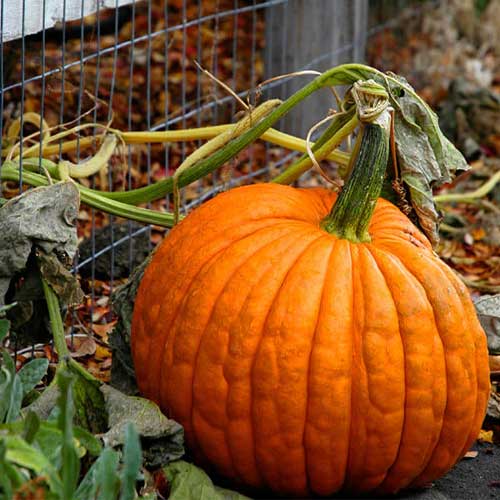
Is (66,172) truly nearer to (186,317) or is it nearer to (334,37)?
(186,317)

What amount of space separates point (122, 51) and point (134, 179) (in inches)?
72.1

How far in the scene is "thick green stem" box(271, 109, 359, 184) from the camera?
3029 mm

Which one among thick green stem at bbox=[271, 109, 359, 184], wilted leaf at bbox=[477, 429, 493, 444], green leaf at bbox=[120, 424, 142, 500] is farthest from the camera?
wilted leaf at bbox=[477, 429, 493, 444]

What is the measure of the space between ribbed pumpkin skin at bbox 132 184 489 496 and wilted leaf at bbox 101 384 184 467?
0.06 metres

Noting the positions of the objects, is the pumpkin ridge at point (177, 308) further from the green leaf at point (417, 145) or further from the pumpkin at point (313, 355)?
the green leaf at point (417, 145)

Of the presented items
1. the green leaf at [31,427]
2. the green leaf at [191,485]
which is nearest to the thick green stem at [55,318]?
the green leaf at [191,485]

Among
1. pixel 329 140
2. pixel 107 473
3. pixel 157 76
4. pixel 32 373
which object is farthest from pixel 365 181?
pixel 157 76

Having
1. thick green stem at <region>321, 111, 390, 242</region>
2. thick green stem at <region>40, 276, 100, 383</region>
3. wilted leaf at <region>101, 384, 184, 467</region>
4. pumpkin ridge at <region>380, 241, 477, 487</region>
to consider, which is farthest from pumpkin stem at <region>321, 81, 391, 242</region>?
thick green stem at <region>40, 276, 100, 383</region>

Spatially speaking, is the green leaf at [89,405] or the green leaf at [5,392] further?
the green leaf at [89,405]

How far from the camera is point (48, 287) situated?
2.88 meters

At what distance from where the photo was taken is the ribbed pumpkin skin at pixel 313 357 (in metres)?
2.59

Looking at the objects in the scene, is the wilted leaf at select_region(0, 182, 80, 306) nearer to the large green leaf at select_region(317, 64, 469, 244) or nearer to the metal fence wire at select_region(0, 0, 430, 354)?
the metal fence wire at select_region(0, 0, 430, 354)

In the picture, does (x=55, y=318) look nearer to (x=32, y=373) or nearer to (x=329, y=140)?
(x=32, y=373)

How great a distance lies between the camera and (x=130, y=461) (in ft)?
6.76
